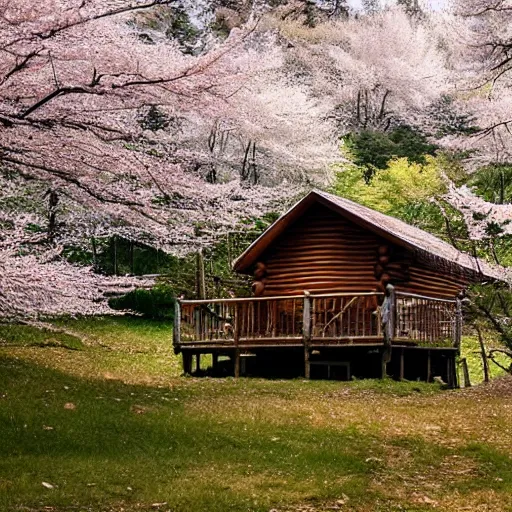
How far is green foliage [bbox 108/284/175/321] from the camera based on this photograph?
31.5 meters

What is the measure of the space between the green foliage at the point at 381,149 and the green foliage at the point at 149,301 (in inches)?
611

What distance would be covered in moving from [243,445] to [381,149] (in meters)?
36.0

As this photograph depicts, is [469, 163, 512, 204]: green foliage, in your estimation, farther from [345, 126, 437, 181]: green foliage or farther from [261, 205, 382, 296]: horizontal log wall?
[261, 205, 382, 296]: horizontal log wall

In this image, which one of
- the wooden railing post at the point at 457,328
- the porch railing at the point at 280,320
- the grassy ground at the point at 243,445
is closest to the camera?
the grassy ground at the point at 243,445

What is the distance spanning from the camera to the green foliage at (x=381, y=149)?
43.7m

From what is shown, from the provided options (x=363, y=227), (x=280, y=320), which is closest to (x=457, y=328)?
(x=363, y=227)

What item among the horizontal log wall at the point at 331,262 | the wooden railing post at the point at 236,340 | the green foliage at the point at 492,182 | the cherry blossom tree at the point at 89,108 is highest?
the green foliage at the point at 492,182

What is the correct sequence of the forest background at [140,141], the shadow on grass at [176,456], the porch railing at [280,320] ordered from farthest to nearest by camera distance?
the porch railing at [280,320], the forest background at [140,141], the shadow on grass at [176,456]

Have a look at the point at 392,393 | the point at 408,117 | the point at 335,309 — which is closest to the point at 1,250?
the point at 392,393

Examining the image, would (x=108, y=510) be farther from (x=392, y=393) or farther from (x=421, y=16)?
(x=421, y=16)

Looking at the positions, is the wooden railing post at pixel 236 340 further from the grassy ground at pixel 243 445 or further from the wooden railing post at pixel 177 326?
the grassy ground at pixel 243 445

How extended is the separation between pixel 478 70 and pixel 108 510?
15.1m

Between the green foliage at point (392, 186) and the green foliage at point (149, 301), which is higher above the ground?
the green foliage at point (392, 186)

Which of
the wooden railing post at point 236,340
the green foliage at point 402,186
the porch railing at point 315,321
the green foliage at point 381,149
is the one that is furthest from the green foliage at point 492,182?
the wooden railing post at point 236,340
